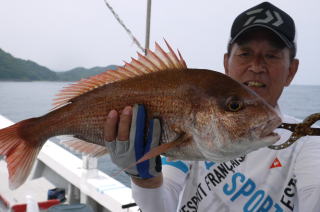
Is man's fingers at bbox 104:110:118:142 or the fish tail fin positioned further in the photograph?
the fish tail fin

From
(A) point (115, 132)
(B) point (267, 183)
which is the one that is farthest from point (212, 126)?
(B) point (267, 183)

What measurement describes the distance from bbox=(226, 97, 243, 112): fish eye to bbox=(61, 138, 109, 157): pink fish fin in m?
0.75

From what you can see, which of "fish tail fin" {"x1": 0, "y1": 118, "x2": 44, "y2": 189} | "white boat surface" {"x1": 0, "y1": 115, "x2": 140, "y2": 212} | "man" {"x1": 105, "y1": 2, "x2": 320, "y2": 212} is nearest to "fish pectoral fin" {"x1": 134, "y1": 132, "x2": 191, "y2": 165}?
"man" {"x1": 105, "y1": 2, "x2": 320, "y2": 212}

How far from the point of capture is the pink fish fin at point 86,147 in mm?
1716

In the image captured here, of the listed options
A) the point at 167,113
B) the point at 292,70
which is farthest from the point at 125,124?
the point at 292,70

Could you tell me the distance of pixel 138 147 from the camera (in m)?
1.60

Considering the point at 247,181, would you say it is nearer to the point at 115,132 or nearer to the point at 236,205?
the point at 236,205

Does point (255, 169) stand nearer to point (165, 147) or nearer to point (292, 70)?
point (292, 70)

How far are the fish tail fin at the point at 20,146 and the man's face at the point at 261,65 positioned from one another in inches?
51.2

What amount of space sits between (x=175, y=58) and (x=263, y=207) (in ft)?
3.58

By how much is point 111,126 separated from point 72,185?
126 inches

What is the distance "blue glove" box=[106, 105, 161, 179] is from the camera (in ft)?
4.89

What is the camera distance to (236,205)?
6.20ft

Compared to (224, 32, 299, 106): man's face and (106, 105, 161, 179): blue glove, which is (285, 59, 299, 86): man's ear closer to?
(224, 32, 299, 106): man's face
